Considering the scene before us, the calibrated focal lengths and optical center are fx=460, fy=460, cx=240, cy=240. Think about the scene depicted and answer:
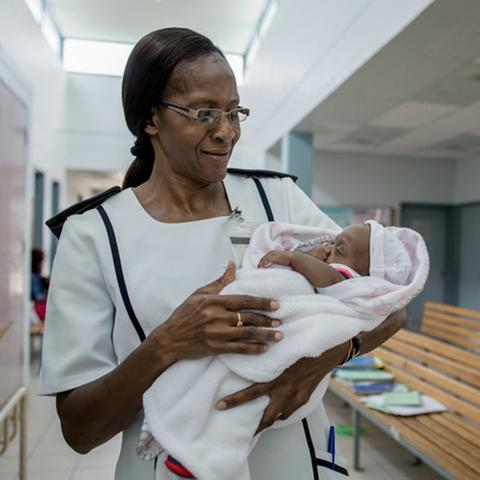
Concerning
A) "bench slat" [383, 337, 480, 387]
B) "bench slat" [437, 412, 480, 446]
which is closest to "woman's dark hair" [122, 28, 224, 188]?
"bench slat" [437, 412, 480, 446]

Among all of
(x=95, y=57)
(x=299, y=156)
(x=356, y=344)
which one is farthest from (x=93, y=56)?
(x=356, y=344)

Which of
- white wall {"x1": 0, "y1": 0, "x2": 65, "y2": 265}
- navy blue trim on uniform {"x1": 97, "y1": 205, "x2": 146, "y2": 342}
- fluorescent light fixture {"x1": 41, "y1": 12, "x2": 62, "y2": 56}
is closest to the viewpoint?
Result: navy blue trim on uniform {"x1": 97, "y1": 205, "x2": 146, "y2": 342}

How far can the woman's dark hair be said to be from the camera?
0.89 meters

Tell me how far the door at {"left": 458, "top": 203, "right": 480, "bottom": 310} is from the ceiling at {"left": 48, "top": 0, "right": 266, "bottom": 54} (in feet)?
15.4

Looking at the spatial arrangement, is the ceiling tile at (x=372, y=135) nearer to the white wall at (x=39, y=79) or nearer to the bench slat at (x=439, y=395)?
the bench slat at (x=439, y=395)

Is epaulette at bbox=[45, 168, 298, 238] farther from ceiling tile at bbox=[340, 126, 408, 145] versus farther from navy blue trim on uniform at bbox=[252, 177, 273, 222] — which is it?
ceiling tile at bbox=[340, 126, 408, 145]

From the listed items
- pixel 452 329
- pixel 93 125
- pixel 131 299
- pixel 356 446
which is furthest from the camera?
pixel 93 125

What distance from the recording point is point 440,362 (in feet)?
10.4

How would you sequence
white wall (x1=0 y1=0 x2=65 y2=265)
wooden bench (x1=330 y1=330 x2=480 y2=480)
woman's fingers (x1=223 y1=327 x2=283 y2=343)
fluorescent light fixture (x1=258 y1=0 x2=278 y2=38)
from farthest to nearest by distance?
fluorescent light fixture (x1=258 y1=0 x2=278 y2=38) → white wall (x1=0 y1=0 x2=65 y2=265) → wooden bench (x1=330 y1=330 x2=480 y2=480) → woman's fingers (x1=223 y1=327 x2=283 y2=343)

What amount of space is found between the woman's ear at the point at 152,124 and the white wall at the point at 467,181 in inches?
291

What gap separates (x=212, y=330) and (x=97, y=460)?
3123mm

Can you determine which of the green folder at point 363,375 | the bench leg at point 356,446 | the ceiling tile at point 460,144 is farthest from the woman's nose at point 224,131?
the ceiling tile at point 460,144

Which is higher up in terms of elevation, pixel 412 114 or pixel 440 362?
pixel 412 114

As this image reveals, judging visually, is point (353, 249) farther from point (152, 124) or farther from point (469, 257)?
point (469, 257)
